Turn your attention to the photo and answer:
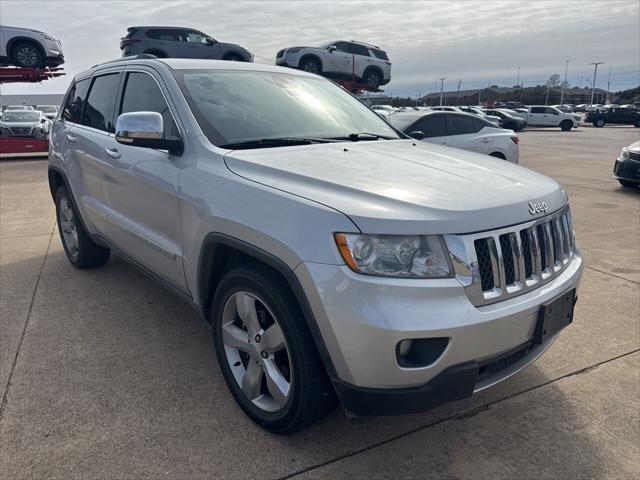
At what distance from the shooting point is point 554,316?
2402mm

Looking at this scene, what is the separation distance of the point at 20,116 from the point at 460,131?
1458cm

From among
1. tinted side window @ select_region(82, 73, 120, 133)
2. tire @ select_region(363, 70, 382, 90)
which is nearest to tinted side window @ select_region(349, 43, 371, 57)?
tire @ select_region(363, 70, 382, 90)

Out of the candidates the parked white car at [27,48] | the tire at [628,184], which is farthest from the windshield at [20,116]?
the tire at [628,184]

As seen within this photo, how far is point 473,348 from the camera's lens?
2.07 m

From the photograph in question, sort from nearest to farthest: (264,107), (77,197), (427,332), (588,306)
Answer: (427,332), (264,107), (588,306), (77,197)

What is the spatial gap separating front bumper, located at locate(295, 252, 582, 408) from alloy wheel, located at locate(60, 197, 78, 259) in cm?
364

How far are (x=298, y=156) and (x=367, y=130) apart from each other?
1.05 meters

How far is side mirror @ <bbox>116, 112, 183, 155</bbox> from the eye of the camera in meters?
2.82

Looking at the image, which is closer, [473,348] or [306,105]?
[473,348]

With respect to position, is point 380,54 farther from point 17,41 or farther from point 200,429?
point 200,429

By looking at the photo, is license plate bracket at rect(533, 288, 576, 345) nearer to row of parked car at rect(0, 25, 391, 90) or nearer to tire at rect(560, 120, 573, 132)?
row of parked car at rect(0, 25, 391, 90)

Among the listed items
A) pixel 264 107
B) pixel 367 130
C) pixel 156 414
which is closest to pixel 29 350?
pixel 156 414

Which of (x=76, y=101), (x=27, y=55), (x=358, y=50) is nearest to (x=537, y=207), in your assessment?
(x=76, y=101)

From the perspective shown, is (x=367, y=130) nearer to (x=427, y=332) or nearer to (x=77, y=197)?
(x=427, y=332)
